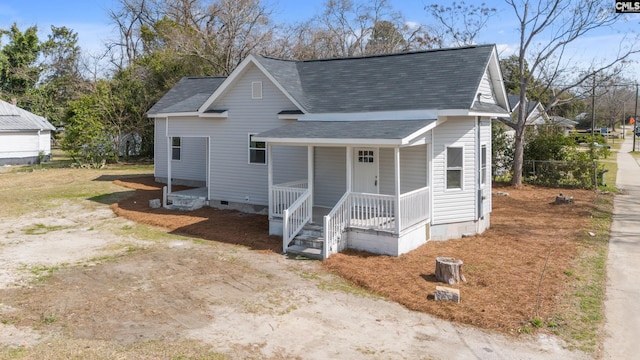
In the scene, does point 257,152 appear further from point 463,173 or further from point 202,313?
point 202,313

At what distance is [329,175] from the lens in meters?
14.6

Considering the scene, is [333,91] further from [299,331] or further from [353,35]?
[353,35]

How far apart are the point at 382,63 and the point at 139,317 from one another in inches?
449


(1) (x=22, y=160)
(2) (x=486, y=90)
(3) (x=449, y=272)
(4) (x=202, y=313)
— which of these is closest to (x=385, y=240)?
(3) (x=449, y=272)

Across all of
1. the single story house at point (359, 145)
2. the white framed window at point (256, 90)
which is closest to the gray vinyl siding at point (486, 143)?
the single story house at point (359, 145)

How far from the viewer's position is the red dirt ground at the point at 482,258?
8133 millimetres

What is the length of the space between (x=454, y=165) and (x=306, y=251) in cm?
525

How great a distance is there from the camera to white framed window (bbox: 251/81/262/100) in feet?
52.4

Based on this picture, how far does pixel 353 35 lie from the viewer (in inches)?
1804

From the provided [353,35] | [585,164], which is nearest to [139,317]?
[585,164]

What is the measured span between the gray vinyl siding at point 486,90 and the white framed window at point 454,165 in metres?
2.23

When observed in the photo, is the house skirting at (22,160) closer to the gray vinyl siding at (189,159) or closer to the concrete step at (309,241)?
the gray vinyl siding at (189,159)

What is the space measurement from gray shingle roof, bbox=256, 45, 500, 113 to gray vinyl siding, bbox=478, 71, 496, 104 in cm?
92

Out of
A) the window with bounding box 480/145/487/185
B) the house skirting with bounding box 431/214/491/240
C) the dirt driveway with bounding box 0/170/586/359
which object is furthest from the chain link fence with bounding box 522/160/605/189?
the dirt driveway with bounding box 0/170/586/359
